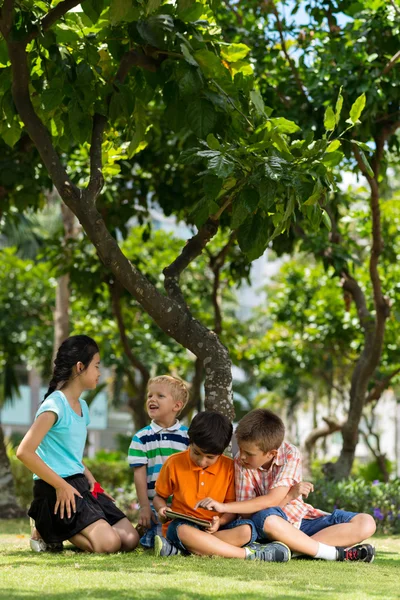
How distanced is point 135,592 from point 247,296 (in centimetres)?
4447

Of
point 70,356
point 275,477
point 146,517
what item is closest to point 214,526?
point 275,477

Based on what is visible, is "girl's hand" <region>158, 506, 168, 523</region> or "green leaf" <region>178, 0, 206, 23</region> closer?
"girl's hand" <region>158, 506, 168, 523</region>

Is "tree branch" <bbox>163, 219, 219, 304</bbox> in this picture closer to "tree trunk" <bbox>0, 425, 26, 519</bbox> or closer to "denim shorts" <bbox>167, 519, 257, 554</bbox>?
"denim shorts" <bbox>167, 519, 257, 554</bbox>

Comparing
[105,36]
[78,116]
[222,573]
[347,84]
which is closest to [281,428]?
[222,573]

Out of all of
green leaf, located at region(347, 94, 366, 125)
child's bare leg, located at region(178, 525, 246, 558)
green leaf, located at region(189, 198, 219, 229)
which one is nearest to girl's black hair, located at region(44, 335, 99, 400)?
green leaf, located at region(189, 198, 219, 229)

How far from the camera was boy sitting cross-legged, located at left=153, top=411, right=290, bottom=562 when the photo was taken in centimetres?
473

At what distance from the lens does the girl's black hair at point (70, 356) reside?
5336mm

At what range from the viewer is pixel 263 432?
4.87 m

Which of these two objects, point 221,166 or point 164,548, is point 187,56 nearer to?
point 221,166

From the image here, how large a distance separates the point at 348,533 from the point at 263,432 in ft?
2.48

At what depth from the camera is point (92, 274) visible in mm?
10188

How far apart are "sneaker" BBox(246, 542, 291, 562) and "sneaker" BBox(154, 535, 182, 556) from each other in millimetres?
423

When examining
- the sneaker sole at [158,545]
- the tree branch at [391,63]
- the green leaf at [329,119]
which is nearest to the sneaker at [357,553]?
the sneaker sole at [158,545]

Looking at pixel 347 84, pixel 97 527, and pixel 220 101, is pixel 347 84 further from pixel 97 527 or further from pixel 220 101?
pixel 97 527
